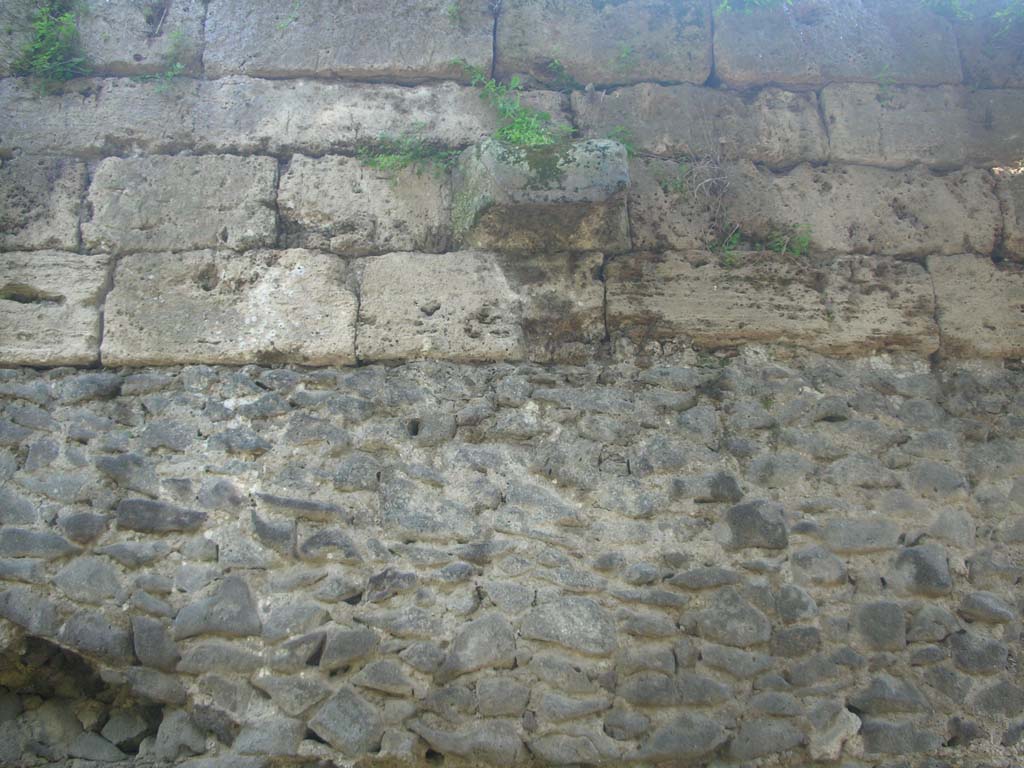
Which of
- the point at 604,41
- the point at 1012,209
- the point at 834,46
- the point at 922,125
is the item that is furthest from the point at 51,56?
the point at 1012,209

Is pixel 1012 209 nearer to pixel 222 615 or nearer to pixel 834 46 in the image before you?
pixel 834 46

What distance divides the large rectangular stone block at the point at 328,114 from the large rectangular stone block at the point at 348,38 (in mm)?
69

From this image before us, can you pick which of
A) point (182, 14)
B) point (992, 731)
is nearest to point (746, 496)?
point (992, 731)

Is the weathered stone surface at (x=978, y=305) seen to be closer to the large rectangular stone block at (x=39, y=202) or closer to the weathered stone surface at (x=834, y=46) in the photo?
the weathered stone surface at (x=834, y=46)

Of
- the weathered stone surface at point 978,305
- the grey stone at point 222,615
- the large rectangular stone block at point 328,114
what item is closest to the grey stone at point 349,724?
the grey stone at point 222,615

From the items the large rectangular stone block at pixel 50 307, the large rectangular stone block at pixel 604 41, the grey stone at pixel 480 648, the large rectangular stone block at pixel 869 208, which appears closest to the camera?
the grey stone at pixel 480 648

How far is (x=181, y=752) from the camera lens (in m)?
2.99

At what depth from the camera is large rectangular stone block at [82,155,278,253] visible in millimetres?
3855

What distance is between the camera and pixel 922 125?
4234 mm

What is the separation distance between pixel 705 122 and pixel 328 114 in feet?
5.38

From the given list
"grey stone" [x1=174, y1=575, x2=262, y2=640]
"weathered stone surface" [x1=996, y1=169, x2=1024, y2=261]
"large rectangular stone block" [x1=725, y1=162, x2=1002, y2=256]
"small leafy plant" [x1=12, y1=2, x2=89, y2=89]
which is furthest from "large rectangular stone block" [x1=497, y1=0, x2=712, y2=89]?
"grey stone" [x1=174, y1=575, x2=262, y2=640]

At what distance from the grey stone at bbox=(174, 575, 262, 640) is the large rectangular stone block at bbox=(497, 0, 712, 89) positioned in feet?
8.18

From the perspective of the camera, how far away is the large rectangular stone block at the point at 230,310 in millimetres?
3643

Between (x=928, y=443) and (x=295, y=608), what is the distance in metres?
2.38
